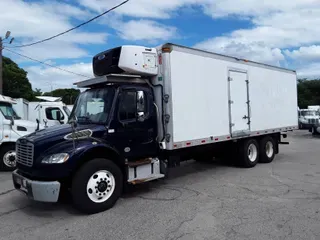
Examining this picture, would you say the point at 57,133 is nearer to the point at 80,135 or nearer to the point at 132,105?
the point at 80,135

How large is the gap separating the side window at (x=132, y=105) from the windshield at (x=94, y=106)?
0.26 m

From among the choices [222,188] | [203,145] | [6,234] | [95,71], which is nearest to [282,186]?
[222,188]

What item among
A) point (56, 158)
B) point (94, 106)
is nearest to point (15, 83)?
point (94, 106)

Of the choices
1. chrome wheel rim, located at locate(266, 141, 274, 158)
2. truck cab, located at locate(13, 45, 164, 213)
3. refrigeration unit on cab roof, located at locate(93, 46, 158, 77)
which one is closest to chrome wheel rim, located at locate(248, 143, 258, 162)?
chrome wheel rim, located at locate(266, 141, 274, 158)

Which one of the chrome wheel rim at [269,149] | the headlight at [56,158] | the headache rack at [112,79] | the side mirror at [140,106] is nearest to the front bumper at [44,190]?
the headlight at [56,158]

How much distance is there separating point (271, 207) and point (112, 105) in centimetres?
361

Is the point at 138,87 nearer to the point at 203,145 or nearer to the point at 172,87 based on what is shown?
the point at 172,87

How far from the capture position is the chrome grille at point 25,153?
563 centimetres

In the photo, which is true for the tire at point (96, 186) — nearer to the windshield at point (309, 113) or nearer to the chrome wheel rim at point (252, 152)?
the chrome wheel rim at point (252, 152)

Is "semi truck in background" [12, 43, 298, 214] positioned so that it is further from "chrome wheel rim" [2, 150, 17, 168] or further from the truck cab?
"chrome wheel rim" [2, 150, 17, 168]

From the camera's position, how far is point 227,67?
8828 millimetres

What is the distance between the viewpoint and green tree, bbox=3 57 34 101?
143 feet

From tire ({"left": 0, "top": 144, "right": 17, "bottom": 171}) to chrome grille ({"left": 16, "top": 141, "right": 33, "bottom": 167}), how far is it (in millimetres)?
4583

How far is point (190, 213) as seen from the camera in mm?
5555
